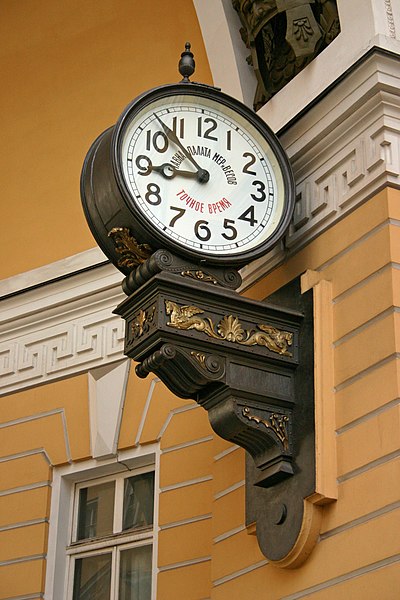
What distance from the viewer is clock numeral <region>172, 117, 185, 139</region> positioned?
5316mm

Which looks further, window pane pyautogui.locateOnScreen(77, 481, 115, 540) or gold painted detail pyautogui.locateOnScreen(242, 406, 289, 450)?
window pane pyautogui.locateOnScreen(77, 481, 115, 540)

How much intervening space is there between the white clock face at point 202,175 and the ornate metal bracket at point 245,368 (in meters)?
0.19

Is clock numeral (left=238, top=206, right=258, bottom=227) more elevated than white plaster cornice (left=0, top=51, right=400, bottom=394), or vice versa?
white plaster cornice (left=0, top=51, right=400, bottom=394)

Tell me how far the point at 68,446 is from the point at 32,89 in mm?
2263

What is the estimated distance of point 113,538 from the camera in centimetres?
657

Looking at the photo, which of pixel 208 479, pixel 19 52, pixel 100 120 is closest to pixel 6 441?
pixel 208 479

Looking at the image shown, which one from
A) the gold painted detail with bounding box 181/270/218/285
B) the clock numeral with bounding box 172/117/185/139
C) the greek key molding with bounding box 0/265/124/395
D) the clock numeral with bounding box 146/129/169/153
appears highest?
the greek key molding with bounding box 0/265/124/395

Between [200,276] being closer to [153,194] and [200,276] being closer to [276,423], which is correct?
[153,194]

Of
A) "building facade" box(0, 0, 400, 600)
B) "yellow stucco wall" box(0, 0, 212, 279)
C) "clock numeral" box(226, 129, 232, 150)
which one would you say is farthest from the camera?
"yellow stucco wall" box(0, 0, 212, 279)

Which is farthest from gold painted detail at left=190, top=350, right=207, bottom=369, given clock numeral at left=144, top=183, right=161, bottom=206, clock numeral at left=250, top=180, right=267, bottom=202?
clock numeral at left=250, top=180, right=267, bottom=202

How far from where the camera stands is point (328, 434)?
4984 mm

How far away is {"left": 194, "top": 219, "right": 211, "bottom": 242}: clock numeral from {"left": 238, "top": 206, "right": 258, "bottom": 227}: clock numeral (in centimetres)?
16

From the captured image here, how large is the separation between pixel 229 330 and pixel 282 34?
1.68m

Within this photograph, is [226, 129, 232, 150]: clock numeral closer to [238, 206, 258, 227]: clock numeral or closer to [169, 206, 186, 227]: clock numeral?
[238, 206, 258, 227]: clock numeral
